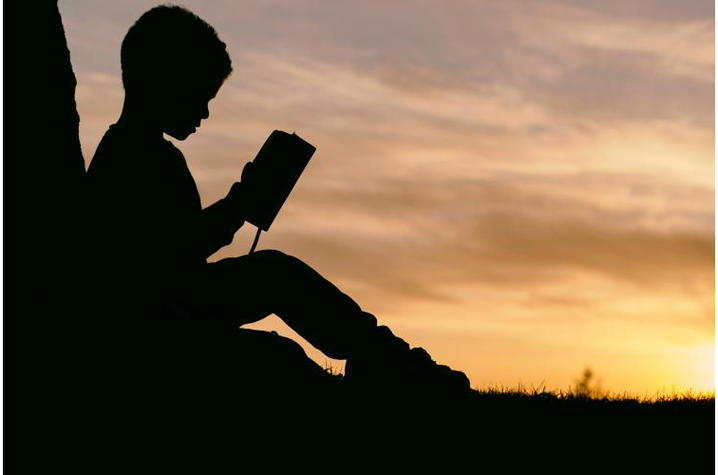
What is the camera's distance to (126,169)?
532 centimetres

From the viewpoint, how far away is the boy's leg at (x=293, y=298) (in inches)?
215

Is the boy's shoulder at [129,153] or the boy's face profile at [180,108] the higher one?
the boy's face profile at [180,108]

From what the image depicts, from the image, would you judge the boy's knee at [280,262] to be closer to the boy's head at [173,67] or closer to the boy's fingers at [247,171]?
the boy's fingers at [247,171]

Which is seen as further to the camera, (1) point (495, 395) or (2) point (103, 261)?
(1) point (495, 395)

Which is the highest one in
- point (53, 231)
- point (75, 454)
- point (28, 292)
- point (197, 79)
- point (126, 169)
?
point (197, 79)

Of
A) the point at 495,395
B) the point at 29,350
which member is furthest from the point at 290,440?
the point at 495,395

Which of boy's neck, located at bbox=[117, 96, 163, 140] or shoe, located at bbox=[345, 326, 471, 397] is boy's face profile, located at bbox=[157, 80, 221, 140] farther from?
shoe, located at bbox=[345, 326, 471, 397]

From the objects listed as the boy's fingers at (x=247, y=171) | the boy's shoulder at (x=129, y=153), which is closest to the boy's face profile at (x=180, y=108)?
the boy's shoulder at (x=129, y=153)

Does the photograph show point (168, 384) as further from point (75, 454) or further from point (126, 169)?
point (126, 169)

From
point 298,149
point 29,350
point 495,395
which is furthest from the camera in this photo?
point 495,395

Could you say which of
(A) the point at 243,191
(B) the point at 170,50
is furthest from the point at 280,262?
(B) the point at 170,50

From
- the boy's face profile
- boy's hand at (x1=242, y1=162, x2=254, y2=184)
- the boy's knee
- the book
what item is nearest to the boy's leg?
the boy's knee

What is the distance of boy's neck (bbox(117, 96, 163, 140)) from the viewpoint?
215 inches

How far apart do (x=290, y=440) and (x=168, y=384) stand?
0.75m
